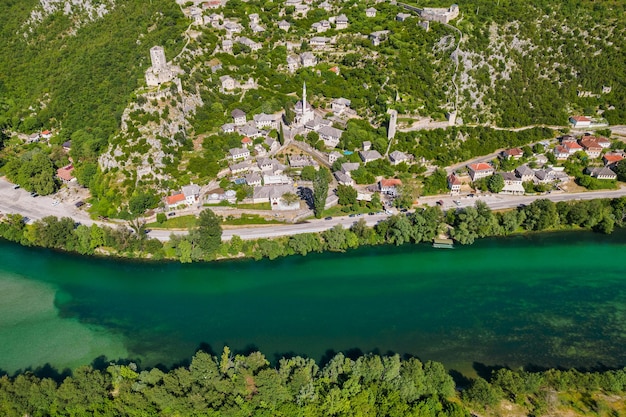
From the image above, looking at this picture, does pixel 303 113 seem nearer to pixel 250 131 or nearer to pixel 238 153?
pixel 250 131

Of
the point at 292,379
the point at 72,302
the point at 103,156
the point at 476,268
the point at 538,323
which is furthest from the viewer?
the point at 103,156

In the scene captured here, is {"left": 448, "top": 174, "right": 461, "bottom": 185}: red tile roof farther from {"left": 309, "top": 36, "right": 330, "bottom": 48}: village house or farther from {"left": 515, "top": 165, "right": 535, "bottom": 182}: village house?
{"left": 309, "top": 36, "right": 330, "bottom": 48}: village house

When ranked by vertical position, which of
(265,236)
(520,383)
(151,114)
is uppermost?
(151,114)

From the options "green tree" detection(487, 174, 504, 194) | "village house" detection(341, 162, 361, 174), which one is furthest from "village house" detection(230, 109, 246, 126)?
"green tree" detection(487, 174, 504, 194)

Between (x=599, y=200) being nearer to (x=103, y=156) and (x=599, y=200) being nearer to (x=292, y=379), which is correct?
(x=292, y=379)

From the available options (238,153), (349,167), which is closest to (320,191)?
(349,167)

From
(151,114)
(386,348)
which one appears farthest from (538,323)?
(151,114)

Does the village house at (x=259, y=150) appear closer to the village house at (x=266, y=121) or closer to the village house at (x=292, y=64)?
the village house at (x=266, y=121)

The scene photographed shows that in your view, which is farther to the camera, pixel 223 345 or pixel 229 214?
pixel 229 214
